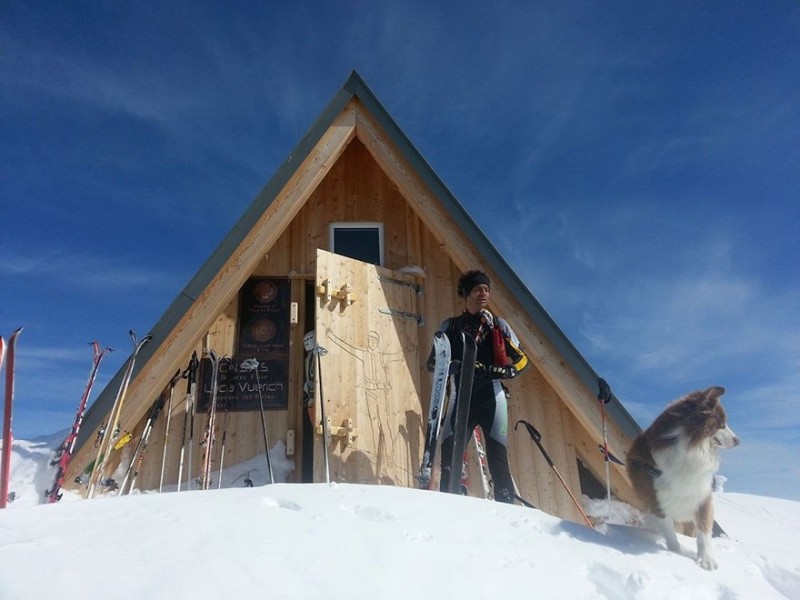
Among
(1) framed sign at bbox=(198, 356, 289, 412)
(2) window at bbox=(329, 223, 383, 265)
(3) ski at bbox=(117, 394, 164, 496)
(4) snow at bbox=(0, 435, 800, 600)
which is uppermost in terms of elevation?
(2) window at bbox=(329, 223, 383, 265)

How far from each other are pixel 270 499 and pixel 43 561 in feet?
3.41

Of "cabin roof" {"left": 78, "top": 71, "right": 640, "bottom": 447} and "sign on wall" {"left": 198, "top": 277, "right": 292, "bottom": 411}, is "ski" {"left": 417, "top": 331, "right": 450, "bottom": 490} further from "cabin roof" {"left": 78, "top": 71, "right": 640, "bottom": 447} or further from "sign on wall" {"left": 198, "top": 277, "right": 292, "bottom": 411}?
"sign on wall" {"left": 198, "top": 277, "right": 292, "bottom": 411}

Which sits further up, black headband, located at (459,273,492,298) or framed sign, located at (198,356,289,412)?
black headband, located at (459,273,492,298)

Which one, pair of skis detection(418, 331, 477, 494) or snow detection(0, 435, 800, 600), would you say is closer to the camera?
snow detection(0, 435, 800, 600)

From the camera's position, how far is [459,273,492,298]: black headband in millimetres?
4762

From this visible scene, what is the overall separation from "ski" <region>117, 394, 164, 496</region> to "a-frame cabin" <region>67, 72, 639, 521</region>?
0.09 metres

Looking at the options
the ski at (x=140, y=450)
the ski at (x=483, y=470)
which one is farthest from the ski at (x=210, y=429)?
the ski at (x=483, y=470)

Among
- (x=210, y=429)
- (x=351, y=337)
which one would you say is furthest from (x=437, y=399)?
(x=210, y=429)

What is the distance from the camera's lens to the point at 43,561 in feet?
6.37

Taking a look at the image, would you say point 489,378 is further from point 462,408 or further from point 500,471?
point 500,471

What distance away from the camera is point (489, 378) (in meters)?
4.34

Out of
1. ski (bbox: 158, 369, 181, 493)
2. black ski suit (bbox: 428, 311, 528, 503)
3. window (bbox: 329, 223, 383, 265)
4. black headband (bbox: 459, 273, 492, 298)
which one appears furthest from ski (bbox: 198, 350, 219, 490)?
black headband (bbox: 459, 273, 492, 298)

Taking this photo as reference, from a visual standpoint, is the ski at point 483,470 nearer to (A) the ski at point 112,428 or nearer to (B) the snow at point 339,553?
(B) the snow at point 339,553

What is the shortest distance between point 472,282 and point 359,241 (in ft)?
7.71
